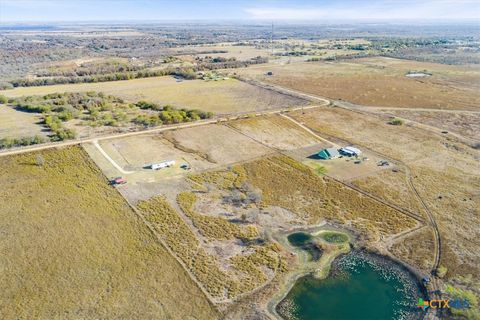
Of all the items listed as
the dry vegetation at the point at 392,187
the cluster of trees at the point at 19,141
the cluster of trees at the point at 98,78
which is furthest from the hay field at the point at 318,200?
the cluster of trees at the point at 98,78

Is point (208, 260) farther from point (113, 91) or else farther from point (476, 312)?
point (113, 91)

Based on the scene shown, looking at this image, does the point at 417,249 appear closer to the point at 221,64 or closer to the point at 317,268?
the point at 317,268

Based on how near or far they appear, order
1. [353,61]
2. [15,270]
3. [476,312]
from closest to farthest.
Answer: [476,312], [15,270], [353,61]

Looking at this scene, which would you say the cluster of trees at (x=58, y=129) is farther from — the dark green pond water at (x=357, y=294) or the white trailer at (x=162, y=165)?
the dark green pond water at (x=357, y=294)

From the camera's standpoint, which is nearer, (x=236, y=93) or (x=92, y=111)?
(x=92, y=111)

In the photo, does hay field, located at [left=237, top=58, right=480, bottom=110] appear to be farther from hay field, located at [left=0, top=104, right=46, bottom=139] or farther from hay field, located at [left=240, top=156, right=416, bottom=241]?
hay field, located at [left=0, top=104, right=46, bottom=139]

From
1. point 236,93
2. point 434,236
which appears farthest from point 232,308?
point 236,93
